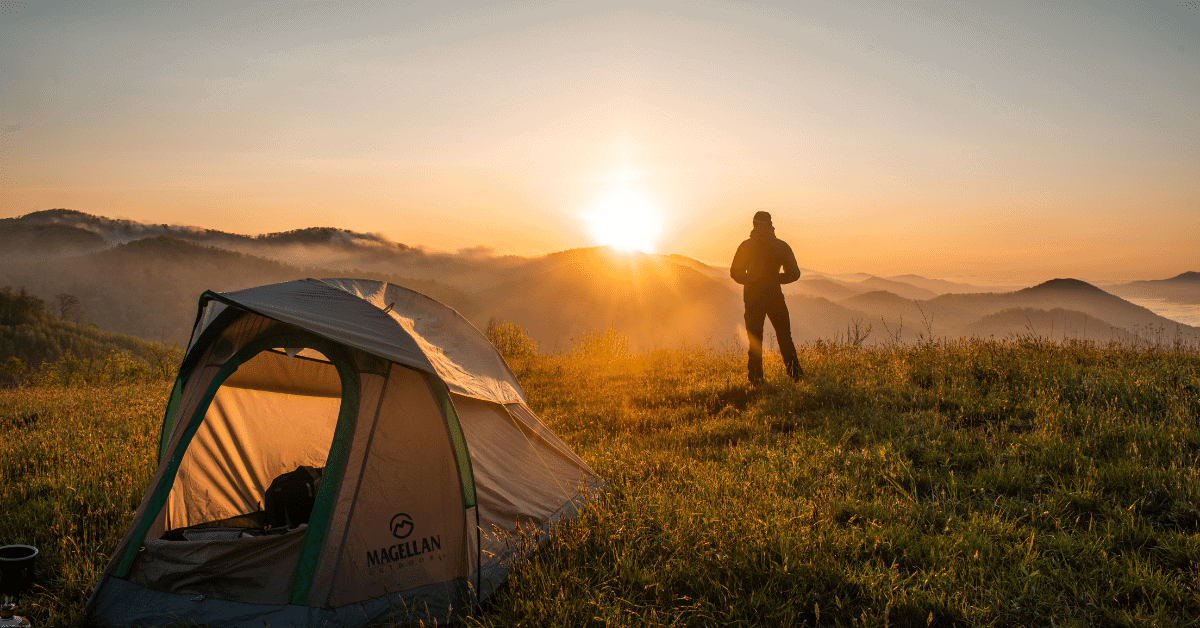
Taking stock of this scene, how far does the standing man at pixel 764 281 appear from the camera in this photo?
921cm

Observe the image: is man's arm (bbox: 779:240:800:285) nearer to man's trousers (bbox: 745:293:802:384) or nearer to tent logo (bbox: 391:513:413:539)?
man's trousers (bbox: 745:293:802:384)

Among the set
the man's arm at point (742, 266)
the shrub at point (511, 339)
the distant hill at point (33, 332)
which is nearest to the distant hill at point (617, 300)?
the distant hill at point (33, 332)

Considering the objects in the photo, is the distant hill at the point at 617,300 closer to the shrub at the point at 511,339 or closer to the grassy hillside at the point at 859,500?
the shrub at the point at 511,339

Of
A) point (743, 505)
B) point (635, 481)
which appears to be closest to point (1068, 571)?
point (743, 505)

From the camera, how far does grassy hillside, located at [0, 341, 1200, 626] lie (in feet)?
11.9

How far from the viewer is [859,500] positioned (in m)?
4.97

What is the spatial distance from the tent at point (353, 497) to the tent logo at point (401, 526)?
2cm

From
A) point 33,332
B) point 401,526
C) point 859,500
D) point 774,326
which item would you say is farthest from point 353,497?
point 33,332

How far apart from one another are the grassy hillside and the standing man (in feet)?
2.00

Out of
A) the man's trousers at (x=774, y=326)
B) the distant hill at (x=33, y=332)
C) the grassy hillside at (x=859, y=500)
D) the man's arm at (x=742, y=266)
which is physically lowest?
the distant hill at (x=33, y=332)

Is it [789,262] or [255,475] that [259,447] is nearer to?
[255,475]

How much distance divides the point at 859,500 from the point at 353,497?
4092 millimetres

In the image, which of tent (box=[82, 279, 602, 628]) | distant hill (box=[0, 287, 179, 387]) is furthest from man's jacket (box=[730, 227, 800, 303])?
distant hill (box=[0, 287, 179, 387])

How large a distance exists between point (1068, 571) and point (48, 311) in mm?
154576
